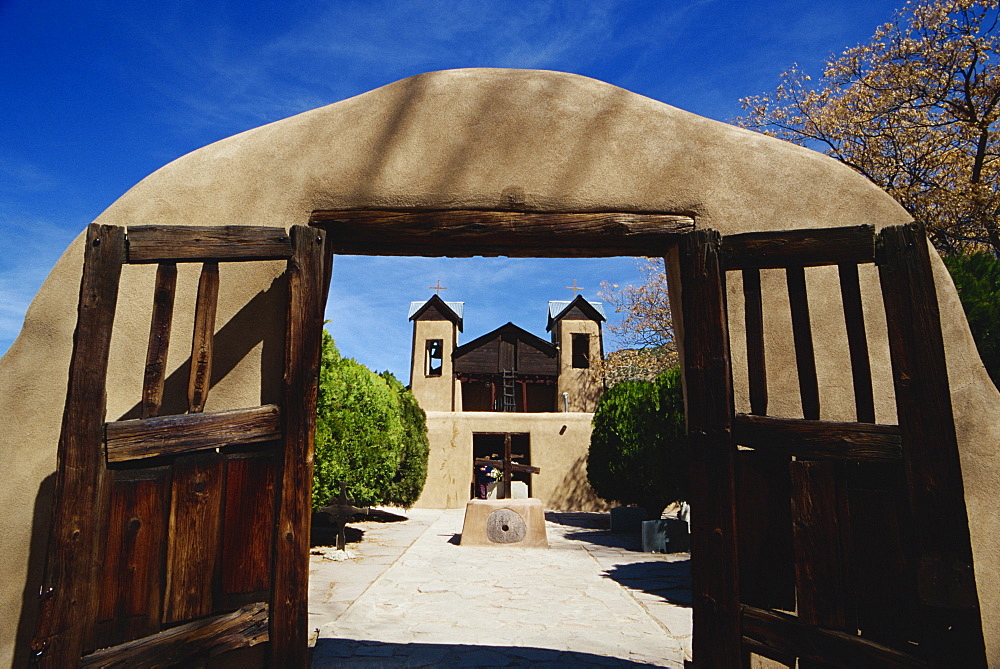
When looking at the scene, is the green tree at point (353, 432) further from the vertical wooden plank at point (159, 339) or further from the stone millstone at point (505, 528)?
the vertical wooden plank at point (159, 339)

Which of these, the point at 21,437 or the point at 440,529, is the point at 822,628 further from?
the point at 440,529

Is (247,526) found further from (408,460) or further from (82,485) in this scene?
(408,460)

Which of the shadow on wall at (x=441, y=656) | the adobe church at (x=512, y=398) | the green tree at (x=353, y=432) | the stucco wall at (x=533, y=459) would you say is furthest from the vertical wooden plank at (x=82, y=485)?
the stucco wall at (x=533, y=459)

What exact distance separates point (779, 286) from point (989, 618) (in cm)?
191

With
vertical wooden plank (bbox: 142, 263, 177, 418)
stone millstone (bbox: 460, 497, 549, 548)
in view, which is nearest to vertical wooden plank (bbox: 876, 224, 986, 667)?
vertical wooden plank (bbox: 142, 263, 177, 418)

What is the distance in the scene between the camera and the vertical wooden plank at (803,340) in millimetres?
3055

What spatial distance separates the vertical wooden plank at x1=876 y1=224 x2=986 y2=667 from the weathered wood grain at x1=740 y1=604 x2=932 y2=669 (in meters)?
0.16

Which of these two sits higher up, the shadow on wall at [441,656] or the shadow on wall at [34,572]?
the shadow on wall at [34,572]

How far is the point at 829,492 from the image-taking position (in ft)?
9.32

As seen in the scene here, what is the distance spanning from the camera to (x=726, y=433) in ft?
9.94

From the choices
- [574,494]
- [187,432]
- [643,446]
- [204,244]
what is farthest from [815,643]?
[574,494]

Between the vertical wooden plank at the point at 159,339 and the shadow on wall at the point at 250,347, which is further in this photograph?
the shadow on wall at the point at 250,347

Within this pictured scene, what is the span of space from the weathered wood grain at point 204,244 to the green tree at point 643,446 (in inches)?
356

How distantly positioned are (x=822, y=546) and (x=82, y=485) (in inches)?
130
